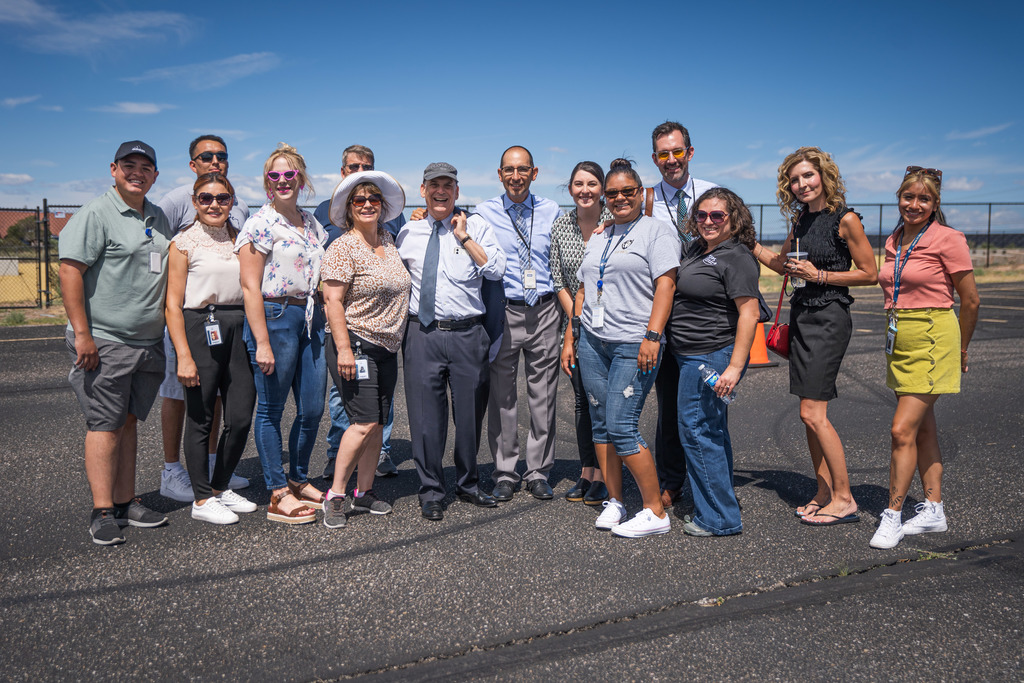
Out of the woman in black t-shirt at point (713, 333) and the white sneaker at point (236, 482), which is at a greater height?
the woman in black t-shirt at point (713, 333)

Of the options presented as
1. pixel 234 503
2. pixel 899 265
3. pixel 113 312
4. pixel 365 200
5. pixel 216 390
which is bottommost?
pixel 234 503

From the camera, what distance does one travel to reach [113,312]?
152 inches

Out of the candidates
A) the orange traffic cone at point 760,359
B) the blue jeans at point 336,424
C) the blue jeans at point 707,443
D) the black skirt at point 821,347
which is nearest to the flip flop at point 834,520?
the blue jeans at point 707,443

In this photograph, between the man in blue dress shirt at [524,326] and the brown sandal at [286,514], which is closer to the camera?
the brown sandal at [286,514]

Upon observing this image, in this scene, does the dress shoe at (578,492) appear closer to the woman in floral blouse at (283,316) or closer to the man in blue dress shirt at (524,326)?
the man in blue dress shirt at (524,326)

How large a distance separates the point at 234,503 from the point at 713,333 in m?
2.90

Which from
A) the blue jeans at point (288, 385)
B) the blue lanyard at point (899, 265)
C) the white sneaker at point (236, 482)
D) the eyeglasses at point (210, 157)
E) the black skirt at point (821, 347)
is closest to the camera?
the blue lanyard at point (899, 265)

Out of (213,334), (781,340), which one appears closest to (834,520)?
(781,340)

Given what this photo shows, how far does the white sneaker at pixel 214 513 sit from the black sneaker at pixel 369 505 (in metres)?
0.67

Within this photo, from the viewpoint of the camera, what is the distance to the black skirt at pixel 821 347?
3941 mm

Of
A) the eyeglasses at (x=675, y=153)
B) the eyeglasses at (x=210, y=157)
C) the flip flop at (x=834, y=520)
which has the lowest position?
the flip flop at (x=834, y=520)

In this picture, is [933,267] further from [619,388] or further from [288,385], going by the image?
[288,385]

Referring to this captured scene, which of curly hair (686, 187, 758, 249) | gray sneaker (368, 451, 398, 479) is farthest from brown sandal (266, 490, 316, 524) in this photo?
curly hair (686, 187, 758, 249)

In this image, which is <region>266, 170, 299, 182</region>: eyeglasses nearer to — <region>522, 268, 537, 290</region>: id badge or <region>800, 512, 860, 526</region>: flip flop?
<region>522, 268, 537, 290</region>: id badge
